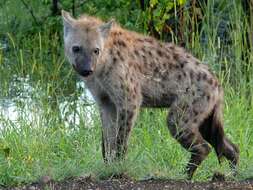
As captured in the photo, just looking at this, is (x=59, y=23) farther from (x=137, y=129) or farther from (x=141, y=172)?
(x=141, y=172)

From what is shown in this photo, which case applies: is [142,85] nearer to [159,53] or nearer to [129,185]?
[159,53]

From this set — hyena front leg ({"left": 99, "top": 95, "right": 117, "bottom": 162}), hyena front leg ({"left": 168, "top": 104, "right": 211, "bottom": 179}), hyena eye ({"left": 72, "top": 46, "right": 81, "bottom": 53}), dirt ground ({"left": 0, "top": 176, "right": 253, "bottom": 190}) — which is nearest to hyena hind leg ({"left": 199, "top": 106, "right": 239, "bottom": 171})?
hyena front leg ({"left": 168, "top": 104, "right": 211, "bottom": 179})

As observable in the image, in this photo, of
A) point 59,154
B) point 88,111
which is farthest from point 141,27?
point 59,154

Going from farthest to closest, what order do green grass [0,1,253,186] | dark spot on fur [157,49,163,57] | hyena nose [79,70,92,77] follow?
1. dark spot on fur [157,49,163,57]
2. hyena nose [79,70,92,77]
3. green grass [0,1,253,186]

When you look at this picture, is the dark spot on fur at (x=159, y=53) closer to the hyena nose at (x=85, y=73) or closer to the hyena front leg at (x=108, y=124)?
the hyena front leg at (x=108, y=124)

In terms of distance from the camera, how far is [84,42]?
6008 millimetres

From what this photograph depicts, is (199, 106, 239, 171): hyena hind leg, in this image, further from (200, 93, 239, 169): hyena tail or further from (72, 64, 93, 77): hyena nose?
(72, 64, 93, 77): hyena nose

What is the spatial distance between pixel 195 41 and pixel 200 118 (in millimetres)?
2027

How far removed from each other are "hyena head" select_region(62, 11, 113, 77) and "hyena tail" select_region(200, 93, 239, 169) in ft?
3.07

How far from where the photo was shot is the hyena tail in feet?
20.1

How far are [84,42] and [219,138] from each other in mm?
1172

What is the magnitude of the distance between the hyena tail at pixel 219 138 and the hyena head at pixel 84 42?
0.94m

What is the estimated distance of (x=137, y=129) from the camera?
6.89 metres

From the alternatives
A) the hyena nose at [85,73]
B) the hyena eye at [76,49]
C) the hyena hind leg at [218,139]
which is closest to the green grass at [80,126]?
the hyena hind leg at [218,139]
